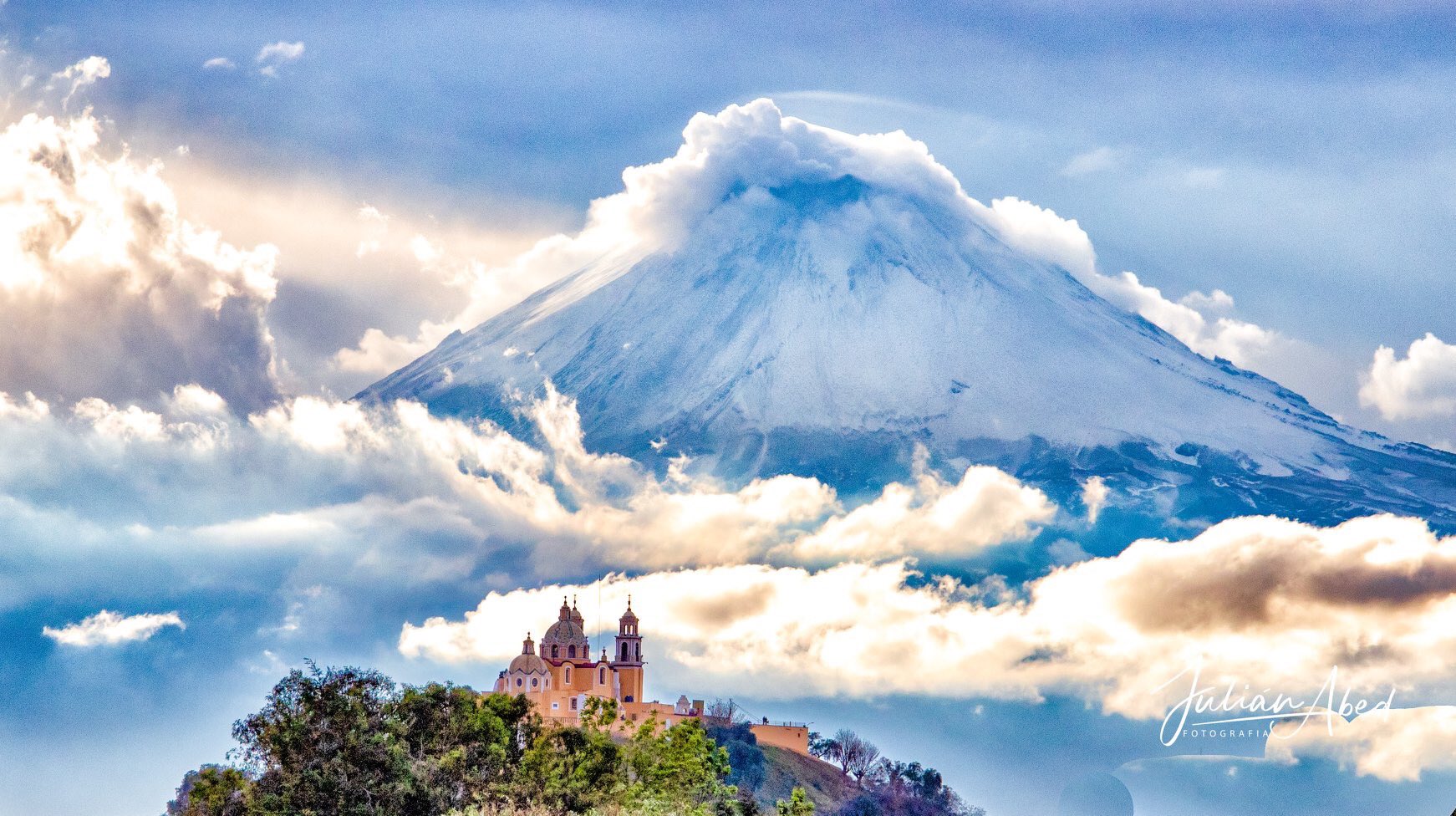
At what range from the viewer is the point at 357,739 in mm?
47938

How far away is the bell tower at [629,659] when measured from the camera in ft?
351

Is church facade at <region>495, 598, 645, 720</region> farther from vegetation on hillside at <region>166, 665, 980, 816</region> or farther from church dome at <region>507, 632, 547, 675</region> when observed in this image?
vegetation on hillside at <region>166, 665, 980, 816</region>

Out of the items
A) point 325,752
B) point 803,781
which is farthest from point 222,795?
point 803,781

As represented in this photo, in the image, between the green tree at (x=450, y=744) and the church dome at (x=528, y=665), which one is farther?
the church dome at (x=528, y=665)

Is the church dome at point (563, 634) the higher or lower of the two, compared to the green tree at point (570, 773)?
higher

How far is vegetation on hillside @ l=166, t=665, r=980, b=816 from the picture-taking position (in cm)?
4741

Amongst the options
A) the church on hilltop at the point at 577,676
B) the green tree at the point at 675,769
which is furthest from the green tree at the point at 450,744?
the church on hilltop at the point at 577,676

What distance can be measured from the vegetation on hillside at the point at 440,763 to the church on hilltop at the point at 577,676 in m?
38.9

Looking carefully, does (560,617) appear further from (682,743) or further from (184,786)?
(682,743)

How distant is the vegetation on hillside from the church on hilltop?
38.9 meters

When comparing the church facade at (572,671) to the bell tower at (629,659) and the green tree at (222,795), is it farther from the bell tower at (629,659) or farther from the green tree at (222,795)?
the green tree at (222,795)

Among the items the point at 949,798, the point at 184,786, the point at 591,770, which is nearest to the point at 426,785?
the point at 591,770

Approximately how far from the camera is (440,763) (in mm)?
49531

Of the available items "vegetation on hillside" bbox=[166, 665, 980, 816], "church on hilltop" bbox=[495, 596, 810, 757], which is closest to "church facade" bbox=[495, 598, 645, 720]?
"church on hilltop" bbox=[495, 596, 810, 757]
